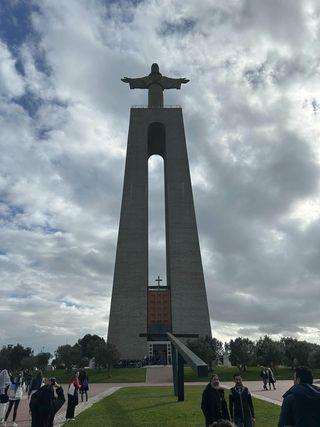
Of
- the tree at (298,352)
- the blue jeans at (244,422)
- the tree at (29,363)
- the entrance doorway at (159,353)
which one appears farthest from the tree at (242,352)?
the blue jeans at (244,422)

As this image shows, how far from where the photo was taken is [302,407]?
3904mm

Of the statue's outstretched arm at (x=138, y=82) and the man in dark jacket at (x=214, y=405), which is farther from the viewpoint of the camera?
the statue's outstretched arm at (x=138, y=82)

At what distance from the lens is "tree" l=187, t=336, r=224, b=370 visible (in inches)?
1277

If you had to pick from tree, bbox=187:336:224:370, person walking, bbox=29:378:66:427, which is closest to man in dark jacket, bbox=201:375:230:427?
person walking, bbox=29:378:66:427

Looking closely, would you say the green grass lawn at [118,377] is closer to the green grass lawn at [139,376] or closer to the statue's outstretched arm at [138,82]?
the green grass lawn at [139,376]

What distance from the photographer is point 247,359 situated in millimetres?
33156

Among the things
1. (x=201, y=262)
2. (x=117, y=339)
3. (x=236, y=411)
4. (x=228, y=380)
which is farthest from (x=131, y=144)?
(x=236, y=411)

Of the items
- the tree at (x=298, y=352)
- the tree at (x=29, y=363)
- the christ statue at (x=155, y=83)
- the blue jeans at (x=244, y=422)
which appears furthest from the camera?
the christ statue at (x=155, y=83)

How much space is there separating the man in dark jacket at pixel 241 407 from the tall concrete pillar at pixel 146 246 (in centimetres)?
3489

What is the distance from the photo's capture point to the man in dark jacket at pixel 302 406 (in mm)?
3869

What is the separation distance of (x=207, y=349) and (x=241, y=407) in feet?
88.2

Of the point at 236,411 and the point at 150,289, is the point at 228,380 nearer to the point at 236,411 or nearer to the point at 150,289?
the point at 150,289

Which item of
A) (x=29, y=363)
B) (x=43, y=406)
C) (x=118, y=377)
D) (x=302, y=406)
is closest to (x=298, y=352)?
(x=118, y=377)

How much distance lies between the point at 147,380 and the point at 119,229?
19.2 m
